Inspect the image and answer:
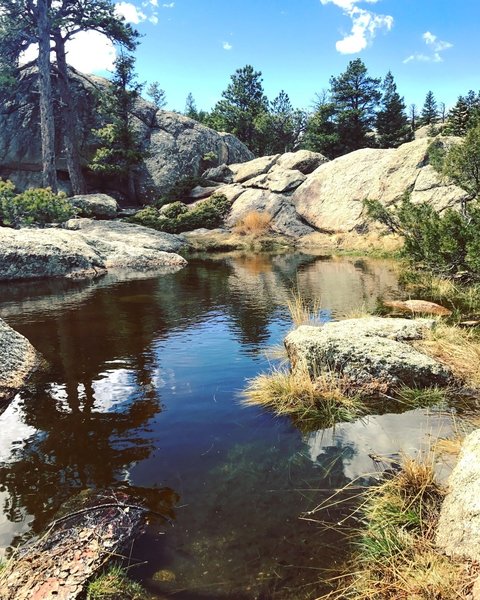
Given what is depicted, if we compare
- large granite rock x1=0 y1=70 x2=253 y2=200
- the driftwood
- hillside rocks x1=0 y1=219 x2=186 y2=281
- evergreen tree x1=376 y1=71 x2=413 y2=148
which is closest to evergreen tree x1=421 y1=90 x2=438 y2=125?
evergreen tree x1=376 y1=71 x2=413 y2=148

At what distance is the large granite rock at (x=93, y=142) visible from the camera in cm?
3359

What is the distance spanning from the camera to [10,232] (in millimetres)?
16438

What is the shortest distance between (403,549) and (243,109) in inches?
2021

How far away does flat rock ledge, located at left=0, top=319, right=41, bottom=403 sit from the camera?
6.14 meters

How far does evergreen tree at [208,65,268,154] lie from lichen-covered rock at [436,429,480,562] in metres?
47.3

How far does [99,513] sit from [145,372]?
11.3 ft

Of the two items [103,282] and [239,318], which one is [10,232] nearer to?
[103,282]

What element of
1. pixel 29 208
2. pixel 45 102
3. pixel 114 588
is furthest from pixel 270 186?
pixel 114 588

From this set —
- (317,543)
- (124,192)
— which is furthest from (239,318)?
(124,192)

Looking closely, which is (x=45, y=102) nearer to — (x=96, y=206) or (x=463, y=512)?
(x=96, y=206)

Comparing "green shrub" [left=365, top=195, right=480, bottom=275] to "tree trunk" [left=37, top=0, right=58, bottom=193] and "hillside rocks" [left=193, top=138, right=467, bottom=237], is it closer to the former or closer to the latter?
"hillside rocks" [left=193, top=138, right=467, bottom=237]

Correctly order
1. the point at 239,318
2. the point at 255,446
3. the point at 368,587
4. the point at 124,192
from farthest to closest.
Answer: the point at 124,192, the point at 239,318, the point at 255,446, the point at 368,587

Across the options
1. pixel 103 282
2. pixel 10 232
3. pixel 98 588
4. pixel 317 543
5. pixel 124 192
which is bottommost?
pixel 317 543

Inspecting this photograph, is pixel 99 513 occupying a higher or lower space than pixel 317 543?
higher
